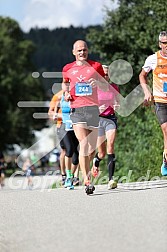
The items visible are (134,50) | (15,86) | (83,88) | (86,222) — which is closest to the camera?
(86,222)

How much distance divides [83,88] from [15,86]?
58843mm

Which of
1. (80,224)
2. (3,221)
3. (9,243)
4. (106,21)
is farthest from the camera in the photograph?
(106,21)

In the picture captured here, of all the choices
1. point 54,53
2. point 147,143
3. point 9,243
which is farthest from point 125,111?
point 54,53

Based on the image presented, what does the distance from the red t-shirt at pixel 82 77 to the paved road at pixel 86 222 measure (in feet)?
4.16

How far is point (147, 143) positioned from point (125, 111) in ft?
7.71

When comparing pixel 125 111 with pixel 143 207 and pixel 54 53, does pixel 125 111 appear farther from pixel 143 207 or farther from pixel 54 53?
pixel 54 53

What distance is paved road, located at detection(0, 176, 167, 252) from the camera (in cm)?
721

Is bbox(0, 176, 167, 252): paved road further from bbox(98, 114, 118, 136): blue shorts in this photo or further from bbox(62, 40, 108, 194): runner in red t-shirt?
bbox(98, 114, 118, 136): blue shorts

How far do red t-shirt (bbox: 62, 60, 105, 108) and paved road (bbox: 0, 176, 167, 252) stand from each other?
1269 millimetres

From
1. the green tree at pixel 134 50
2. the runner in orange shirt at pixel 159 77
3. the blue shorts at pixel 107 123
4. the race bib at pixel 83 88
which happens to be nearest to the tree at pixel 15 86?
the green tree at pixel 134 50

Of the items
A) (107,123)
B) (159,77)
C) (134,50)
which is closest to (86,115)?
(107,123)

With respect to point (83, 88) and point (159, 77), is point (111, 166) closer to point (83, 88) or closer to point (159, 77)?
point (159, 77)

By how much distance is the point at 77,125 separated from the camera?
472 inches

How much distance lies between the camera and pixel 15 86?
70312 millimetres
